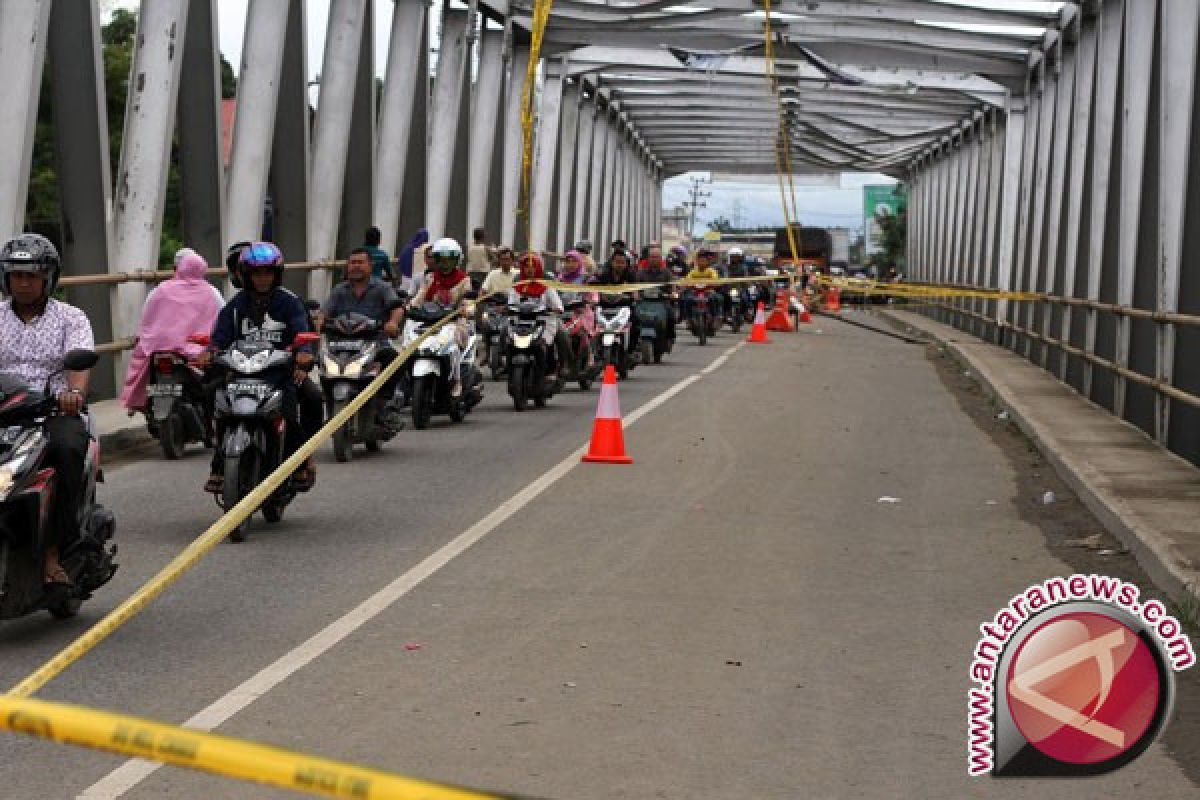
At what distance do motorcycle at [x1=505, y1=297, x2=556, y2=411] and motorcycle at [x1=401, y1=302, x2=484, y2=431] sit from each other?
4.35ft

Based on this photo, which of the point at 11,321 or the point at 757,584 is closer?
the point at 11,321

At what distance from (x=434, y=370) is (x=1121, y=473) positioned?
572 cm

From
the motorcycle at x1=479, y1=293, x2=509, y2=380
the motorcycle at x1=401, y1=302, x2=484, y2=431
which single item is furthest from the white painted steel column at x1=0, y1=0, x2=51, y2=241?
the motorcycle at x1=479, y1=293, x2=509, y2=380

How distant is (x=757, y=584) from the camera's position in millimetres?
9508

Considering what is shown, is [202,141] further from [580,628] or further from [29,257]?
[580,628]

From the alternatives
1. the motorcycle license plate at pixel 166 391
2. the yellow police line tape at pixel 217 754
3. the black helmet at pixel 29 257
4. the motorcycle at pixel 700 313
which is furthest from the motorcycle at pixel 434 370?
the motorcycle at pixel 700 313

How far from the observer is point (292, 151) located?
81.7 feet

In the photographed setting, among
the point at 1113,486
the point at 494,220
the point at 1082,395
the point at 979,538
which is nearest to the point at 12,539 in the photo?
the point at 979,538

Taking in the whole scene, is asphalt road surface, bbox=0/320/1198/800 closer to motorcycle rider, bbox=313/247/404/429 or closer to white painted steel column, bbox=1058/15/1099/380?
motorcycle rider, bbox=313/247/404/429

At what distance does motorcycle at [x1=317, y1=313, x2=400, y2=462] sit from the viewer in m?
Result: 14.7

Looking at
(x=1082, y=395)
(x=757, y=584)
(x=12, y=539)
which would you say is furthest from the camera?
(x=1082, y=395)

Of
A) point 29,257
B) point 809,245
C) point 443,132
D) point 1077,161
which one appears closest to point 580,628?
point 29,257

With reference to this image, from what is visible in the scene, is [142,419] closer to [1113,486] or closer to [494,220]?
[1113,486]

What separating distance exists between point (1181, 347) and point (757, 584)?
7.49m
